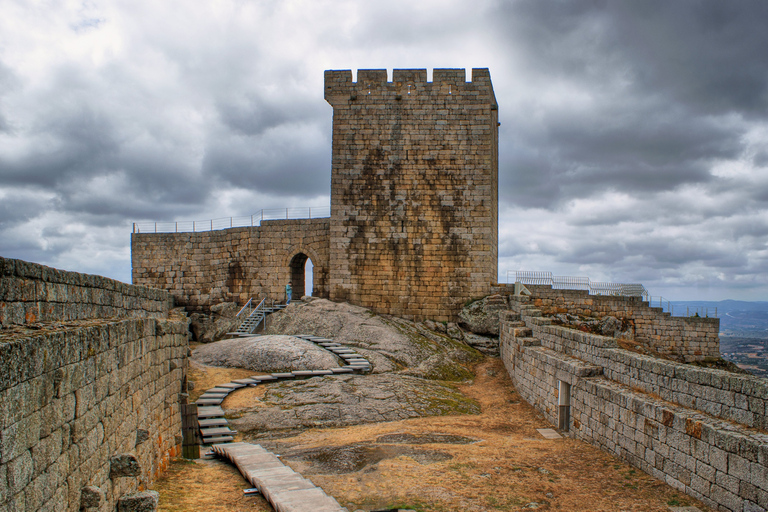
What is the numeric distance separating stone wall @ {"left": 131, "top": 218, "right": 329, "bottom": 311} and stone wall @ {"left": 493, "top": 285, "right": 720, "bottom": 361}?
7.59m

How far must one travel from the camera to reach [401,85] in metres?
19.3

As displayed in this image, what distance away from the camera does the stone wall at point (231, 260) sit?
69.5 ft

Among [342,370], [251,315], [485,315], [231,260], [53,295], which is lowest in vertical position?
[342,370]

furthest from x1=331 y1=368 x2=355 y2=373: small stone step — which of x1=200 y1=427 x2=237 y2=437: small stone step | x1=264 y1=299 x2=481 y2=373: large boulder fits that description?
x1=200 y1=427 x2=237 y2=437: small stone step

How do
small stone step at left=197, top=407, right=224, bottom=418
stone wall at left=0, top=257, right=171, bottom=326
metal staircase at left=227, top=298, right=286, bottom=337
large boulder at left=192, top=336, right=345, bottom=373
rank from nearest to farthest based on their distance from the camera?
stone wall at left=0, top=257, right=171, bottom=326 → small stone step at left=197, top=407, right=224, bottom=418 → large boulder at left=192, top=336, right=345, bottom=373 → metal staircase at left=227, top=298, right=286, bottom=337

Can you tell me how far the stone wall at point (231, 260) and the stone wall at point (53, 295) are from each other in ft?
43.5

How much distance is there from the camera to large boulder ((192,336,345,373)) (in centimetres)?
1441

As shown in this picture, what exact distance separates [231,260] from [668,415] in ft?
59.3

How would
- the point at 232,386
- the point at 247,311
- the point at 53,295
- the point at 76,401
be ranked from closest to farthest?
the point at 76,401
the point at 53,295
the point at 232,386
the point at 247,311

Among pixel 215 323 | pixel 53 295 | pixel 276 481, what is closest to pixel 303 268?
pixel 215 323

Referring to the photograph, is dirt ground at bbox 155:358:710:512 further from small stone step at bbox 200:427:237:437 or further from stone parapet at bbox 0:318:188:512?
stone parapet at bbox 0:318:188:512

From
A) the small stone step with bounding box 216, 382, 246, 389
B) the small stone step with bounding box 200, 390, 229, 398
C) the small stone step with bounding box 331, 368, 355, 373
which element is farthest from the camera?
the small stone step with bounding box 331, 368, 355, 373

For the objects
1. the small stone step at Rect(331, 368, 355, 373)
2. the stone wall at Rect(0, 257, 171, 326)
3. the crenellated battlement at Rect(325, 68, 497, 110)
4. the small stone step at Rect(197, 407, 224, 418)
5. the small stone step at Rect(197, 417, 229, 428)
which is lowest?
the small stone step at Rect(197, 417, 229, 428)

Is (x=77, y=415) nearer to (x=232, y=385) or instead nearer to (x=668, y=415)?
(x=668, y=415)
